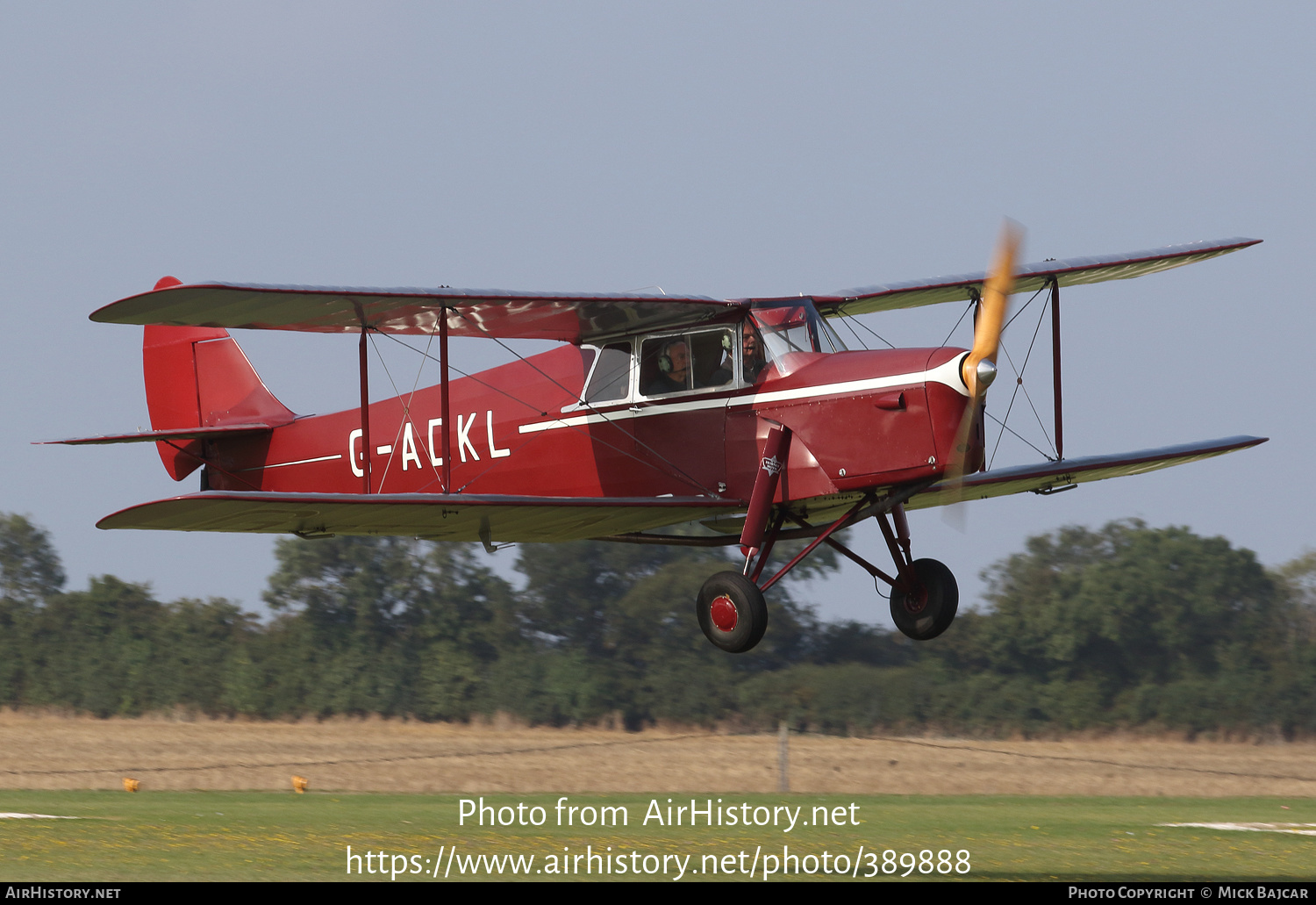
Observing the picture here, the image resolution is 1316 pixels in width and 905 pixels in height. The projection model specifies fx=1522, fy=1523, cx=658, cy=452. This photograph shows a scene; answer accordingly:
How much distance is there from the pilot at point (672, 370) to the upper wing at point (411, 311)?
0.20 metres

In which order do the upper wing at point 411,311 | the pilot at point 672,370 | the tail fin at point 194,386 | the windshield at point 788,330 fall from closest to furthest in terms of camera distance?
1. the upper wing at point 411,311
2. the windshield at point 788,330
3. the pilot at point 672,370
4. the tail fin at point 194,386

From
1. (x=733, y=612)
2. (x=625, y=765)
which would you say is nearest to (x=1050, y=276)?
(x=733, y=612)

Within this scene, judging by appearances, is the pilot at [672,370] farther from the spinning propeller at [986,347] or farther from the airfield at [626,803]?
the airfield at [626,803]

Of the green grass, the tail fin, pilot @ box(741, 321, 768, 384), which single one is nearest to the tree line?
the green grass

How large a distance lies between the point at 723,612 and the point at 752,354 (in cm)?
217

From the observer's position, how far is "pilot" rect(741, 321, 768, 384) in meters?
12.4

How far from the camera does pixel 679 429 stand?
12773mm

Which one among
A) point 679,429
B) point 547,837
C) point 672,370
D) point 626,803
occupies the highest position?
point 672,370

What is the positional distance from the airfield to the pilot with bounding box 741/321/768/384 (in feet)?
17.1

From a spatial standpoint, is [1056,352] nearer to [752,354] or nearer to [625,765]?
[752,354]

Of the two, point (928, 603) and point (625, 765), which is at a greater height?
point (928, 603)

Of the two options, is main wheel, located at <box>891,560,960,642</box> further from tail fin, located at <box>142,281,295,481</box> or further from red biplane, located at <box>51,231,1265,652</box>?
tail fin, located at <box>142,281,295,481</box>

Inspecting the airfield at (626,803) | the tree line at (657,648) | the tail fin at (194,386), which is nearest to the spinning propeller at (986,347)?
the airfield at (626,803)

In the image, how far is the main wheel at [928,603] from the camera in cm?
1273
